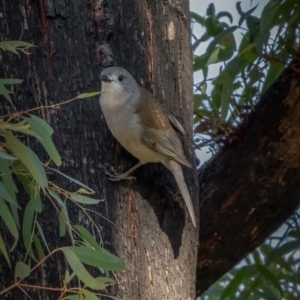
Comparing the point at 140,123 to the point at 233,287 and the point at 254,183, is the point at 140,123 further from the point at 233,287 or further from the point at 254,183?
the point at 233,287

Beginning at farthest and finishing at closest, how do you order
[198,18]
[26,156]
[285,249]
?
[198,18]
[285,249]
[26,156]

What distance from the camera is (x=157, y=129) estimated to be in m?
2.49

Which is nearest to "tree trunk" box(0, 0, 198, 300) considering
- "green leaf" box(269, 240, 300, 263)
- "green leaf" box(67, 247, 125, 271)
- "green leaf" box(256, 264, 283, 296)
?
"green leaf" box(67, 247, 125, 271)

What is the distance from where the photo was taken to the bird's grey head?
7.55 feet

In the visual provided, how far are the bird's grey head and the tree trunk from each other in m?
0.02

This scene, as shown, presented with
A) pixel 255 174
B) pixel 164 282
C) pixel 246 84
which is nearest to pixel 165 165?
pixel 164 282

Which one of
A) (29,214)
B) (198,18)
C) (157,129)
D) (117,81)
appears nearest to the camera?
(29,214)

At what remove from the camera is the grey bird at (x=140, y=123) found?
231cm

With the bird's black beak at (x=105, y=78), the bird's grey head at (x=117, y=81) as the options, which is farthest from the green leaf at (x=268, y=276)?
the bird's black beak at (x=105, y=78)

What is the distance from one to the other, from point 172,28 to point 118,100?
29cm

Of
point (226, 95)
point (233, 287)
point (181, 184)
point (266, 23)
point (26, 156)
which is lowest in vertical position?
point (233, 287)

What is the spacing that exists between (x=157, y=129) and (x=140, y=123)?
0.22 feet

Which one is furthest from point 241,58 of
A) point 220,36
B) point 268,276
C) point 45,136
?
point 45,136

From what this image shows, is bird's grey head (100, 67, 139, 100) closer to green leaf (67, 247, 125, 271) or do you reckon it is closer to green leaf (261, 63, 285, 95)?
green leaf (67, 247, 125, 271)
